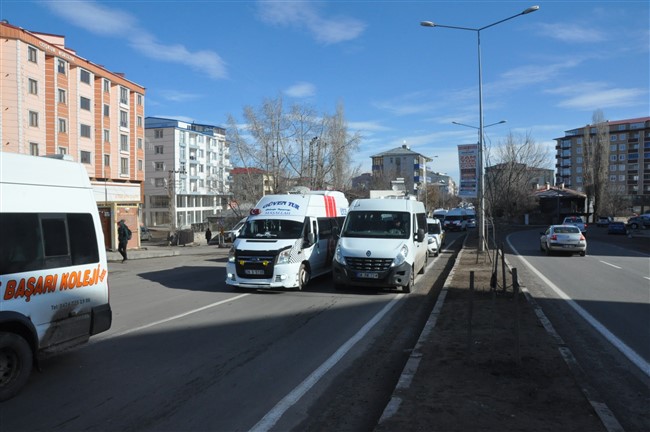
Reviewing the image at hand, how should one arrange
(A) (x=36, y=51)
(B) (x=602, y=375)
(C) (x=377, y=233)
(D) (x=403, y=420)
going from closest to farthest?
(D) (x=403, y=420) < (B) (x=602, y=375) < (C) (x=377, y=233) < (A) (x=36, y=51)

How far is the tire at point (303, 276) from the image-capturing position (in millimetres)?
12383

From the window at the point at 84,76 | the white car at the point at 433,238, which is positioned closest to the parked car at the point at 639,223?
the white car at the point at 433,238

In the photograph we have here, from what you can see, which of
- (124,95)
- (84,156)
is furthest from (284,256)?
(124,95)

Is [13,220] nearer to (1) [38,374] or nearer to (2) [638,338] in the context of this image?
(1) [38,374]

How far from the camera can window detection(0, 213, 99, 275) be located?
207 inches

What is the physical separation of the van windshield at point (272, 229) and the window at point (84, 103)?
3644 cm

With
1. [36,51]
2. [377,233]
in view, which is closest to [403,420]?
[377,233]

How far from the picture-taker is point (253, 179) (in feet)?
134

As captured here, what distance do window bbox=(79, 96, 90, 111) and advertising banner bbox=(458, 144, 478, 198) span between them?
35.4 metres

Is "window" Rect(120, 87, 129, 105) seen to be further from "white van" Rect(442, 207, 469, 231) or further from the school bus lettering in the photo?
the school bus lettering

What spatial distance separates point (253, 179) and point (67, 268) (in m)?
35.2

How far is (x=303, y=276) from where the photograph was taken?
12.7m

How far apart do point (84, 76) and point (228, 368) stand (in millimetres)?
44512

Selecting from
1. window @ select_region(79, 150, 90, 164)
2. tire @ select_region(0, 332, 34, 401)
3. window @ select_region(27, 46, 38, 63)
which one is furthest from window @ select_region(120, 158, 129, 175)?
tire @ select_region(0, 332, 34, 401)
